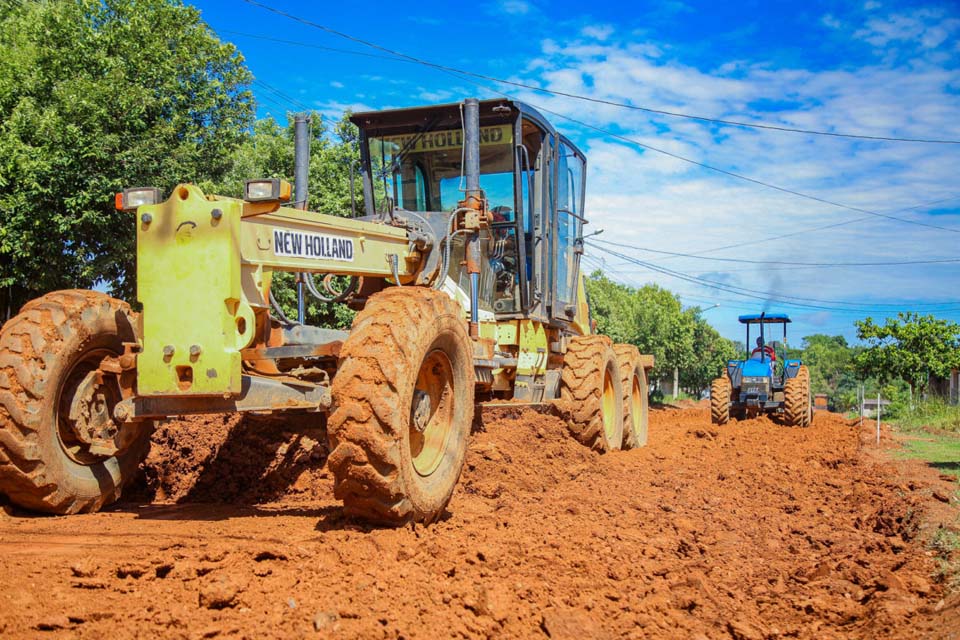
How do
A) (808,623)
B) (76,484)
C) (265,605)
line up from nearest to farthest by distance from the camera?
(265,605) → (808,623) → (76,484)

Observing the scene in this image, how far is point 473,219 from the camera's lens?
782 centimetres

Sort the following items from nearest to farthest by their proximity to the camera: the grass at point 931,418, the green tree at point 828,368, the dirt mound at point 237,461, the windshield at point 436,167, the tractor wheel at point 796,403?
the dirt mound at point 237,461, the windshield at point 436,167, the tractor wheel at point 796,403, the grass at point 931,418, the green tree at point 828,368

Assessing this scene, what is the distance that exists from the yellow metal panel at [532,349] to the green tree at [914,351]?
29.7 metres

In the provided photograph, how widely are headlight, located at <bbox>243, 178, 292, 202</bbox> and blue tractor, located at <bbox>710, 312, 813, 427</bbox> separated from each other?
568 inches

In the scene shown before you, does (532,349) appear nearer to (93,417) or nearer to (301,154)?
(301,154)

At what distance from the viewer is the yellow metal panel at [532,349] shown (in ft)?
30.8

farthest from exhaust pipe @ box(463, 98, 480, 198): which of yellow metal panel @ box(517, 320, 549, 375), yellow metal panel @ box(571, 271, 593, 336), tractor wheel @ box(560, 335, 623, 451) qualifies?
yellow metal panel @ box(571, 271, 593, 336)

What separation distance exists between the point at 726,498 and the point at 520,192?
3.85 meters

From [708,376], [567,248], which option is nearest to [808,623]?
[567,248]

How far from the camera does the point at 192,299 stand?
5.13 meters

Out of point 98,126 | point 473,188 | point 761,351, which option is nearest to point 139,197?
point 473,188

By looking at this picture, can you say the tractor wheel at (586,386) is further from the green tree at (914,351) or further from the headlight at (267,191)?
the green tree at (914,351)

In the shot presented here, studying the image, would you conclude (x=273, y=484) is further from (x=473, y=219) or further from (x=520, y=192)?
(x=520, y=192)

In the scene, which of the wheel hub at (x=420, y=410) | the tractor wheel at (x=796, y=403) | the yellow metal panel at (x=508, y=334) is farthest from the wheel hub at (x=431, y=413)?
the tractor wheel at (x=796, y=403)
